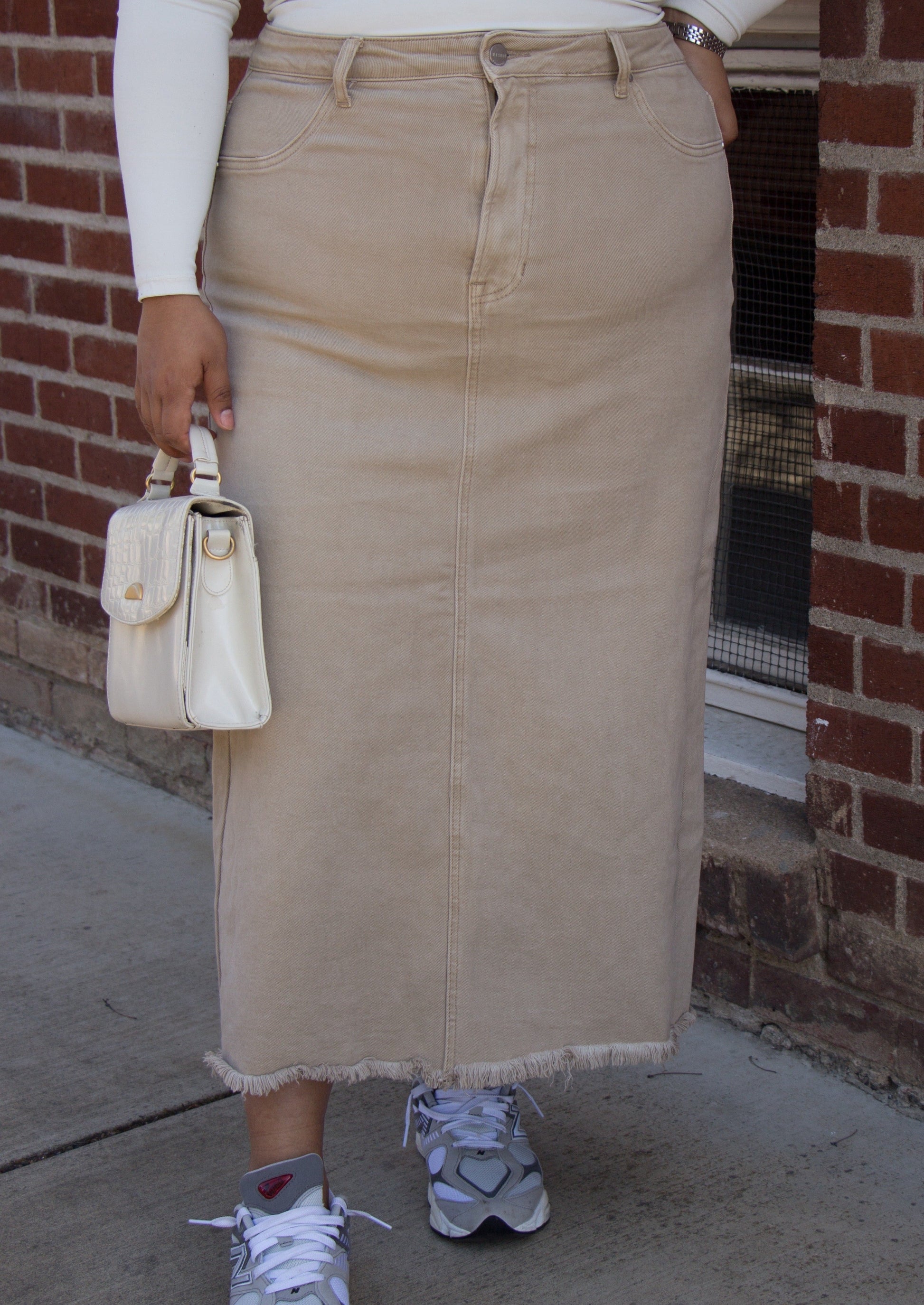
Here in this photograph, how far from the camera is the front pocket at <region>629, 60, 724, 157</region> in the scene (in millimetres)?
1752

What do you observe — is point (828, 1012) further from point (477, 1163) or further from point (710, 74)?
point (710, 74)

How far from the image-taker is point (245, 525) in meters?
1.74

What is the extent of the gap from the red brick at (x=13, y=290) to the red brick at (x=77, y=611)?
26.2 inches

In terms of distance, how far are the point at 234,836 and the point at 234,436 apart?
480mm

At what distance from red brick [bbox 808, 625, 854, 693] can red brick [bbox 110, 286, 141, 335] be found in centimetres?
166

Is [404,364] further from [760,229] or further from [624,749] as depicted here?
[760,229]

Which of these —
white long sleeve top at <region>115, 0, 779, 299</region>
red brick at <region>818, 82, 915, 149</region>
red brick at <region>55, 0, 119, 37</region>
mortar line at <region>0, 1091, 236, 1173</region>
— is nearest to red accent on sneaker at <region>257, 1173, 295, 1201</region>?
mortar line at <region>0, 1091, 236, 1173</region>

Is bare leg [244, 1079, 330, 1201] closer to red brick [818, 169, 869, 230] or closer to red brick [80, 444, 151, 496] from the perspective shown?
red brick [818, 169, 869, 230]

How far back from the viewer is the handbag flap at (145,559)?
1723mm

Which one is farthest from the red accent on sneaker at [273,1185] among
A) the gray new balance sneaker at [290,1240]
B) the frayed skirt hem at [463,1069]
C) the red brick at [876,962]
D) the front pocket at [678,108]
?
the front pocket at [678,108]

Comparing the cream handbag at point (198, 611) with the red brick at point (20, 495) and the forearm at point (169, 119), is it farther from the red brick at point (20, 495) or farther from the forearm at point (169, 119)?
the red brick at point (20, 495)

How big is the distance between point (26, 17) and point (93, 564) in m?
1.21

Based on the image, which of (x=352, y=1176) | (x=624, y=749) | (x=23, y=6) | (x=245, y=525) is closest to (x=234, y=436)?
(x=245, y=525)

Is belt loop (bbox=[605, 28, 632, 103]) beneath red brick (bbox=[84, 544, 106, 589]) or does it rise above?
above
